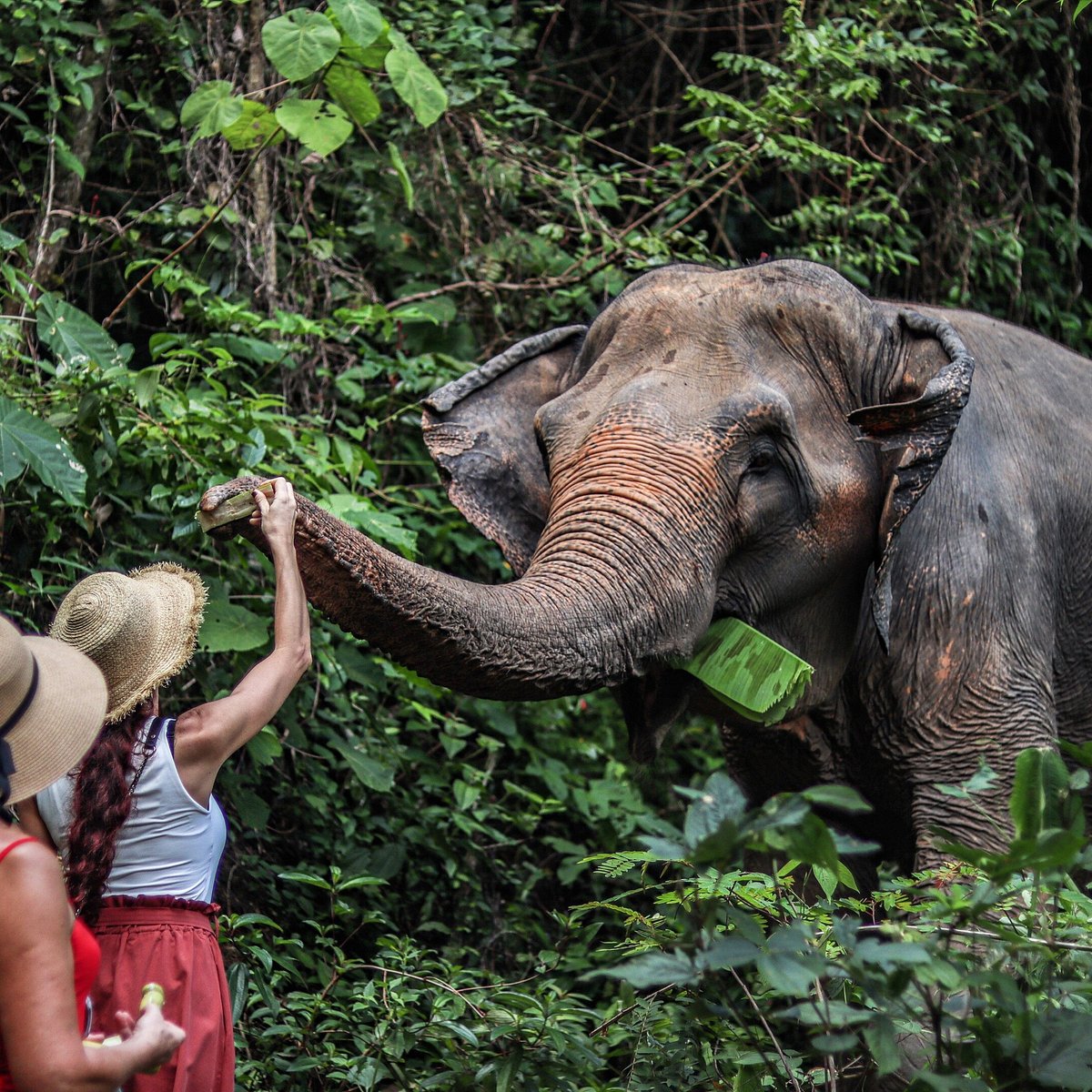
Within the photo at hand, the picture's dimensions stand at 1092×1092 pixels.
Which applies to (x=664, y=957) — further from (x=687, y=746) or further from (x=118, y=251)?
(x=687, y=746)

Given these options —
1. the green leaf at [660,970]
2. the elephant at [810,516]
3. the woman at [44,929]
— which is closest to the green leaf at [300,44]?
the elephant at [810,516]

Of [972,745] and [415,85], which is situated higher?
[415,85]

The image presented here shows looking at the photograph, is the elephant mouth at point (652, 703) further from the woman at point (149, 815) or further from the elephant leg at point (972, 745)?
the woman at point (149, 815)

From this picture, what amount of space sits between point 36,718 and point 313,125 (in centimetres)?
312

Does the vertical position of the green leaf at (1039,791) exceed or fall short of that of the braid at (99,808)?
it exceeds it

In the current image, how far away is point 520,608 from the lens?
3.34 metres

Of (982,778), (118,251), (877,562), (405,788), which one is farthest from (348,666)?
(982,778)

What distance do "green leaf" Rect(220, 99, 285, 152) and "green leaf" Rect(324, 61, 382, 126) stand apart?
22 cm

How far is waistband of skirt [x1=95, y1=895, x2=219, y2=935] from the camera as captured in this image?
2.75 metres

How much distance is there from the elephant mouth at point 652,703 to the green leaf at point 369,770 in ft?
2.65

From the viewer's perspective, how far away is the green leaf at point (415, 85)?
16.6 ft

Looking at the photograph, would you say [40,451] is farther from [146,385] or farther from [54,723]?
[54,723]

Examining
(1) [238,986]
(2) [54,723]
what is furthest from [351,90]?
(2) [54,723]

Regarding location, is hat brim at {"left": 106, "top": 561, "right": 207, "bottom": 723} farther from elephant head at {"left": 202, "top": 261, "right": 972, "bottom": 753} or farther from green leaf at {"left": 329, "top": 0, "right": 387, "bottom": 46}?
green leaf at {"left": 329, "top": 0, "right": 387, "bottom": 46}
